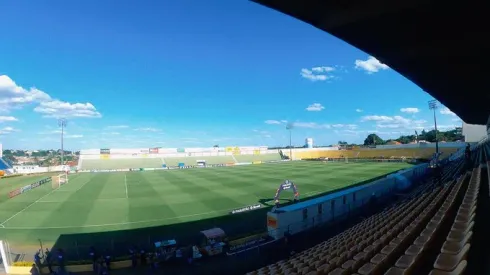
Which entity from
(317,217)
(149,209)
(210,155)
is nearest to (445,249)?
(317,217)

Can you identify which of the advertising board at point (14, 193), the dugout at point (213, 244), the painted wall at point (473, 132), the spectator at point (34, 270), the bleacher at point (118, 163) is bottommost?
the spectator at point (34, 270)

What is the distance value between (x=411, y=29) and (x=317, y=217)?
11827 mm

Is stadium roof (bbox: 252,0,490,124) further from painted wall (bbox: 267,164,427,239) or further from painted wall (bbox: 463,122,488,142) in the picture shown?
painted wall (bbox: 463,122,488,142)

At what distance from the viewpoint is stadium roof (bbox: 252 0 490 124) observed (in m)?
5.64

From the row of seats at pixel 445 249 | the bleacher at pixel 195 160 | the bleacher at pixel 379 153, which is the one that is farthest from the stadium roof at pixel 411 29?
the bleacher at pixel 195 160

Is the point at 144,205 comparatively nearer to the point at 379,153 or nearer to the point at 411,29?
the point at 411,29

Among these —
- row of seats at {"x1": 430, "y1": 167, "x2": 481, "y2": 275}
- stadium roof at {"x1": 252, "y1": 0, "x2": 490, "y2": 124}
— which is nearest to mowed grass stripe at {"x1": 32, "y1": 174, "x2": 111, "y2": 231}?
stadium roof at {"x1": 252, "y1": 0, "x2": 490, "y2": 124}

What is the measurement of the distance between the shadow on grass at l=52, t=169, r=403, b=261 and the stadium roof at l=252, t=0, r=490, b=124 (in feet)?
36.7

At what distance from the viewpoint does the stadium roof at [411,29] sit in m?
5.64

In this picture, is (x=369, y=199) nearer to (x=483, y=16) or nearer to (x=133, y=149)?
(x=483, y=16)

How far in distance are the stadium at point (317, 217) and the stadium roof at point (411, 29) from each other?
4 centimetres

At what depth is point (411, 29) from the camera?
7059 millimetres

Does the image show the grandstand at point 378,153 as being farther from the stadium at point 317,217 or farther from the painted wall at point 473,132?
the stadium at point 317,217

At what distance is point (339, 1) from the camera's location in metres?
5.27
